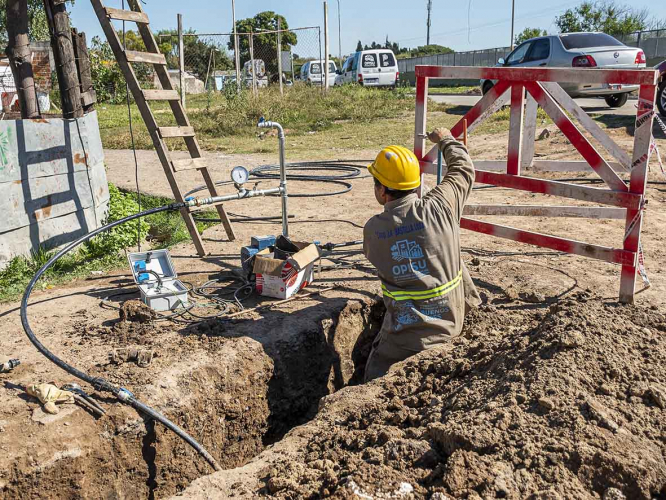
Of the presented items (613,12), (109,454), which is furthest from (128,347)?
(613,12)

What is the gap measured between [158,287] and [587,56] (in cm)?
1228

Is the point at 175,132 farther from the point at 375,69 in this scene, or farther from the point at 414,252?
the point at 375,69

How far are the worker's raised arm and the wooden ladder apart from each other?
250cm

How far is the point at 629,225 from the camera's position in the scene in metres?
4.45

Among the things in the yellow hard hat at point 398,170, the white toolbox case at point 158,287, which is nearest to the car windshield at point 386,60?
the white toolbox case at point 158,287

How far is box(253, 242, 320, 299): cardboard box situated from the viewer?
4996mm

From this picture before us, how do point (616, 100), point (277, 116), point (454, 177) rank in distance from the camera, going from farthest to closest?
point (277, 116) → point (616, 100) → point (454, 177)

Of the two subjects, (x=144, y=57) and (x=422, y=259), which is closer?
(x=422, y=259)

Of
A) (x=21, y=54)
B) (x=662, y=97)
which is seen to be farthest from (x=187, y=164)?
(x=662, y=97)

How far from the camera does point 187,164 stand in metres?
6.16

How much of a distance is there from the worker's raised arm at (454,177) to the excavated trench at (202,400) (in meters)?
1.35

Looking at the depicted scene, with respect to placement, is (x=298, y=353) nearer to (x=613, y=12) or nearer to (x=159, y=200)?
(x=159, y=200)

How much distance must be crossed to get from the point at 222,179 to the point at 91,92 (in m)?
3.60

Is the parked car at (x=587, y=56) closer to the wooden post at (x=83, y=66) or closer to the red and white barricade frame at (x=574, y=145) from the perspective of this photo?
the red and white barricade frame at (x=574, y=145)
